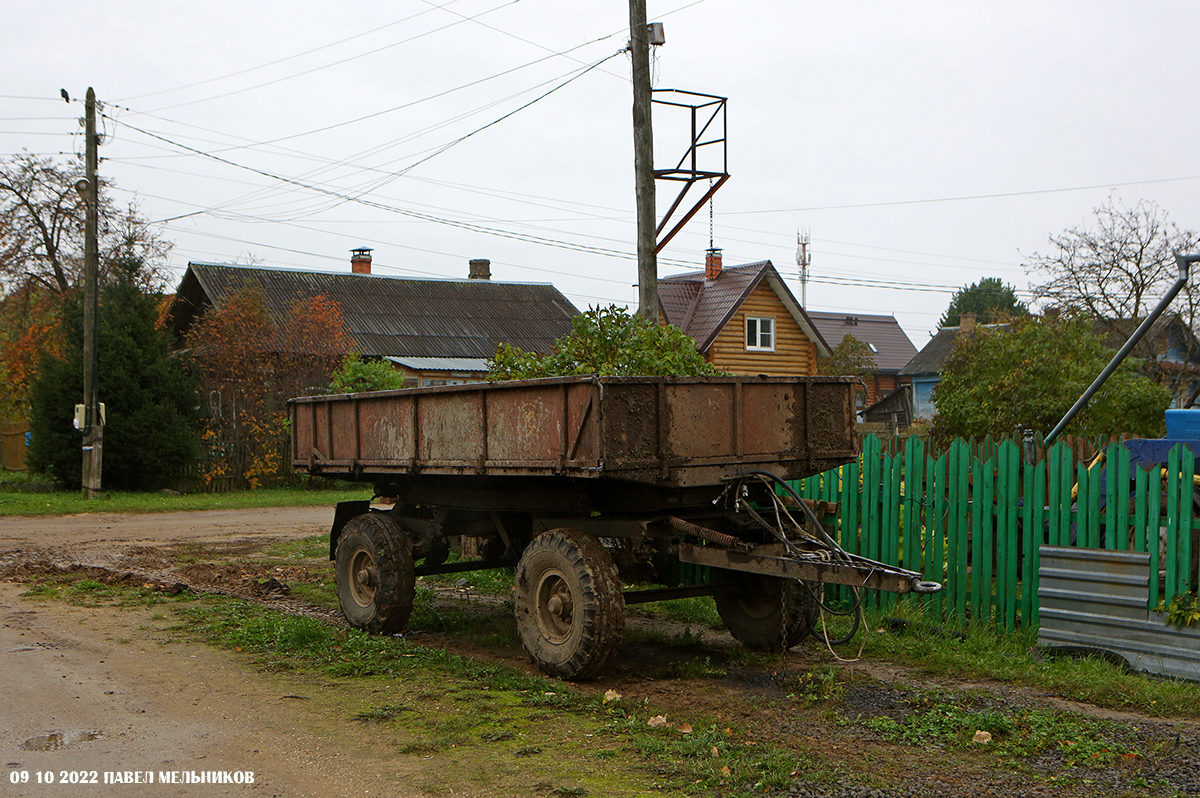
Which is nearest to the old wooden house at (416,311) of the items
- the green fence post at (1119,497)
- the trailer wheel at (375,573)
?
the trailer wheel at (375,573)

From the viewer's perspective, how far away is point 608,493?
24.1 ft

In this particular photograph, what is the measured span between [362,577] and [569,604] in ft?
8.53

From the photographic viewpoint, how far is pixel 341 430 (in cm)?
916

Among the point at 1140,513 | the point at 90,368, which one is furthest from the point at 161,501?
the point at 1140,513

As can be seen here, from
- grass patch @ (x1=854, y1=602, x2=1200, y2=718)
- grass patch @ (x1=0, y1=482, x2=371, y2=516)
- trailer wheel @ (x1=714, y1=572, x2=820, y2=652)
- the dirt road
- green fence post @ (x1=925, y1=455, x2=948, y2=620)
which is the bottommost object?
grass patch @ (x1=0, y1=482, x2=371, y2=516)

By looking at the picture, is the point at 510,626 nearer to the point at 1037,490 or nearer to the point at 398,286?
the point at 1037,490

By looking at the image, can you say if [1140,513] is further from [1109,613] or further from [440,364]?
[440,364]

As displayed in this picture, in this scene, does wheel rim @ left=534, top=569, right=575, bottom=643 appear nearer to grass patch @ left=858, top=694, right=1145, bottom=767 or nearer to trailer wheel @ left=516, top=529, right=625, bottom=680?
trailer wheel @ left=516, top=529, right=625, bottom=680

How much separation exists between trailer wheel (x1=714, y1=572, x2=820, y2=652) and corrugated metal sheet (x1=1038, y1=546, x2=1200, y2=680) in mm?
1675

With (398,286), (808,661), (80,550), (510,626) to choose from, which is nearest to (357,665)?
(510,626)

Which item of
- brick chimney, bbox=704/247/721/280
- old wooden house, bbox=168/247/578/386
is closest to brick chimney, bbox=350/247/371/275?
old wooden house, bbox=168/247/578/386

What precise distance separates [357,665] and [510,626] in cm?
197

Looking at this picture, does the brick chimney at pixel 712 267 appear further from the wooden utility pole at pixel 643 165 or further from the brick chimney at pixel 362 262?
the wooden utility pole at pixel 643 165

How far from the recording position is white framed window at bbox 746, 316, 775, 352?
36.3m
